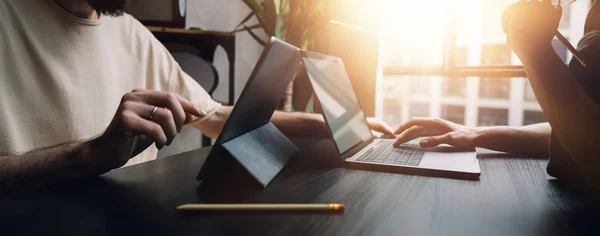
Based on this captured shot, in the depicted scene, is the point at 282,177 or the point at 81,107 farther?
the point at 81,107

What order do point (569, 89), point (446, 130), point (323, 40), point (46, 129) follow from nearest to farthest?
1. point (569, 89)
2. point (46, 129)
3. point (446, 130)
4. point (323, 40)

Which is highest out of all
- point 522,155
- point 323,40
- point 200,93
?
point 323,40

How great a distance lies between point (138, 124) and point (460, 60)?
2.02 metres

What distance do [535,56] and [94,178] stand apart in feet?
2.45

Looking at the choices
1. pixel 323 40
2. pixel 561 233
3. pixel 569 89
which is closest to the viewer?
pixel 561 233

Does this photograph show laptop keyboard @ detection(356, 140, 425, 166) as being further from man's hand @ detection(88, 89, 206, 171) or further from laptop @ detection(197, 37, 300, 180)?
man's hand @ detection(88, 89, 206, 171)

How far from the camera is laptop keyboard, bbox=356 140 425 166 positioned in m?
0.72

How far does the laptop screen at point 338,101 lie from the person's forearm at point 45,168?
0.40 m

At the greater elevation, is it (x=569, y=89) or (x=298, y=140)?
(x=569, y=89)

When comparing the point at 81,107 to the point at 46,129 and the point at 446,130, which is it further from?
the point at 446,130

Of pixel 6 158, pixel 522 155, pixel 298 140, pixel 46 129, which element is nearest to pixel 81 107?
pixel 46 129

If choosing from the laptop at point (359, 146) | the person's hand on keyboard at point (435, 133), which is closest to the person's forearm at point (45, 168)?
the laptop at point (359, 146)

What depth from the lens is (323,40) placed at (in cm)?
189

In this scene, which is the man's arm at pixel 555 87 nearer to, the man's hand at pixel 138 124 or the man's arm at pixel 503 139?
the man's arm at pixel 503 139
